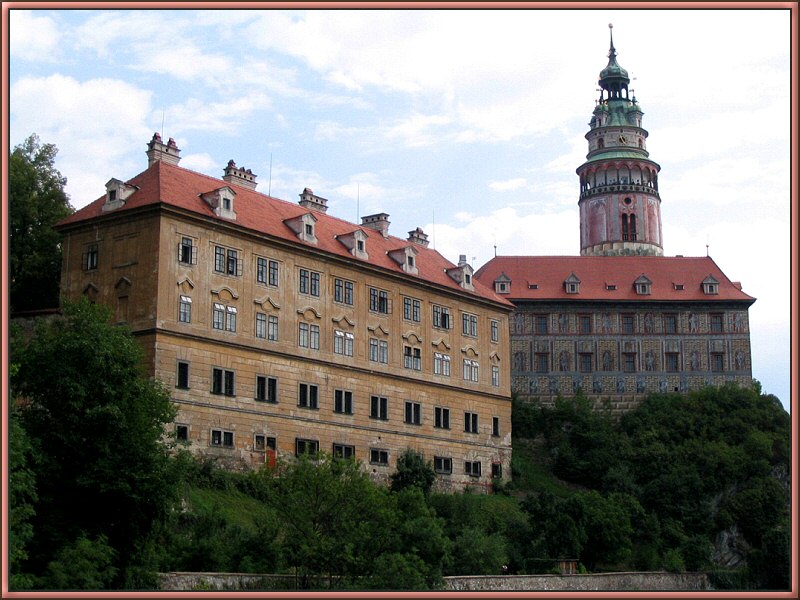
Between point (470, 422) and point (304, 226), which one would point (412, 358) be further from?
point (304, 226)

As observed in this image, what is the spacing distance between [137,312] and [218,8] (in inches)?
1060

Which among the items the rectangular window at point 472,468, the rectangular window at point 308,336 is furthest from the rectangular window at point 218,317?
the rectangular window at point 472,468

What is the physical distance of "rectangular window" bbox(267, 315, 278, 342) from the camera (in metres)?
53.5

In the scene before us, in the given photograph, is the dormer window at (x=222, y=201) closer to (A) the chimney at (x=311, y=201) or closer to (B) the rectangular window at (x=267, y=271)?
(B) the rectangular window at (x=267, y=271)

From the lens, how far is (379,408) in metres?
58.3

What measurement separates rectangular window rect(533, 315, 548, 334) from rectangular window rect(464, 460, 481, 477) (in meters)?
18.4

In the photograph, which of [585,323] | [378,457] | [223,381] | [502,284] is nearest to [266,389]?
[223,381]

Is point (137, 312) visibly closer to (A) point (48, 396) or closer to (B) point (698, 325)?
(A) point (48, 396)

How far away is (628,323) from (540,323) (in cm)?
560

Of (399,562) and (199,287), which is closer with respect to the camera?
(399,562)

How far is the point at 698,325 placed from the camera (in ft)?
263

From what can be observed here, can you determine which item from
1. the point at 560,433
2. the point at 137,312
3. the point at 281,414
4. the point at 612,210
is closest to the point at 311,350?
the point at 281,414

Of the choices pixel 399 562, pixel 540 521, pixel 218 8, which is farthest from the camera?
pixel 540 521

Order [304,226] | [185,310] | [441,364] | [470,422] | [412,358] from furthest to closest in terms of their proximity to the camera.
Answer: [470,422]
[441,364]
[412,358]
[304,226]
[185,310]
